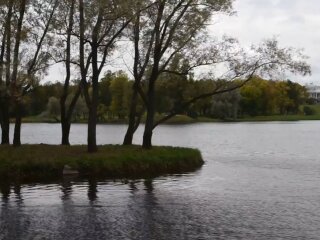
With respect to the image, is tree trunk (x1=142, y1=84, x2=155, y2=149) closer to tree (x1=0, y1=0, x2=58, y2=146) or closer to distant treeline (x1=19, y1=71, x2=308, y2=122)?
tree (x1=0, y1=0, x2=58, y2=146)

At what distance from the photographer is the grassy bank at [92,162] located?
29.5 m

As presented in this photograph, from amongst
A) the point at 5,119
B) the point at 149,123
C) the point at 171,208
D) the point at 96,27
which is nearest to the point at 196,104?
the point at 149,123

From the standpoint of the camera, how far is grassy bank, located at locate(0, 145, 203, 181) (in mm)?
29469

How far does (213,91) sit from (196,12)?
623 cm

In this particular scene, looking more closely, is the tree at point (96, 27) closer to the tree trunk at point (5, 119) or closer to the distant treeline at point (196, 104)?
the tree trunk at point (5, 119)

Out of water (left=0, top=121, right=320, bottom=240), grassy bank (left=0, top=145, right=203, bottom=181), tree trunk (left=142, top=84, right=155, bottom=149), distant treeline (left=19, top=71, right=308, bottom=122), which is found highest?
distant treeline (left=19, top=71, right=308, bottom=122)

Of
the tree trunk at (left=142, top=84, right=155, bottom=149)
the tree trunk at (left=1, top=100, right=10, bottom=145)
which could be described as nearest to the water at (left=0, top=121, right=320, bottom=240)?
the tree trunk at (left=142, top=84, right=155, bottom=149)

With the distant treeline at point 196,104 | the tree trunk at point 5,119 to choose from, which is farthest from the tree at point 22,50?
the distant treeline at point 196,104

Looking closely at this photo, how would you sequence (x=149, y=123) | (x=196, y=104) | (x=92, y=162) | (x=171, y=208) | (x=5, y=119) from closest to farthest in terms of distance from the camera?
(x=171, y=208)
(x=92, y=162)
(x=5, y=119)
(x=149, y=123)
(x=196, y=104)

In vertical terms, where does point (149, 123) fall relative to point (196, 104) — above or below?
below

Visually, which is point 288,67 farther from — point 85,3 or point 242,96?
point 242,96

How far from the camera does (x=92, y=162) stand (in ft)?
101

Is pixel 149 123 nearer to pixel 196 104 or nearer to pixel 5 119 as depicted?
pixel 5 119

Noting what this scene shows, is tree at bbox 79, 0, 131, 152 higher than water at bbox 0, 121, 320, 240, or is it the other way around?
tree at bbox 79, 0, 131, 152
